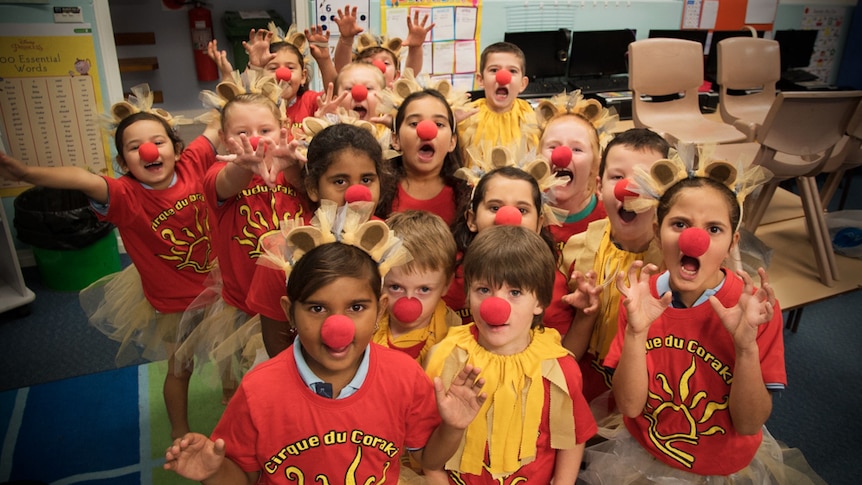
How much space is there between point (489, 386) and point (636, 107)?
3561mm

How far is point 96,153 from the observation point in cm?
408

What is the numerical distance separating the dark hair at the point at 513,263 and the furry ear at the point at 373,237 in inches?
11.5

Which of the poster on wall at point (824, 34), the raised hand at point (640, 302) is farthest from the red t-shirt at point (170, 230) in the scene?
the poster on wall at point (824, 34)

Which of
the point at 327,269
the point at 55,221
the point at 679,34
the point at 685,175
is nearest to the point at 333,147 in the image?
the point at 327,269

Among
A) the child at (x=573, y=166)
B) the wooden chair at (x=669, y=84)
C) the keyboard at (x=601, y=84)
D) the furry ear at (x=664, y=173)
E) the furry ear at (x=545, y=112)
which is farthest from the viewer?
the keyboard at (x=601, y=84)

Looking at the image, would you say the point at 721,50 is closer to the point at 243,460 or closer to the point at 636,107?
the point at 636,107

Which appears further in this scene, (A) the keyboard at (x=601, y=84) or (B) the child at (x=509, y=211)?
A: (A) the keyboard at (x=601, y=84)

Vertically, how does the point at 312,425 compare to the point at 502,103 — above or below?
below

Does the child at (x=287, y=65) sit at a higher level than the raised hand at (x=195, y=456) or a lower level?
higher

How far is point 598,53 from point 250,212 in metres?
4.48

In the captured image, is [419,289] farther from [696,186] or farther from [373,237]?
[696,186]

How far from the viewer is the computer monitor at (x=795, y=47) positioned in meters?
6.30

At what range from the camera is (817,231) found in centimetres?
373

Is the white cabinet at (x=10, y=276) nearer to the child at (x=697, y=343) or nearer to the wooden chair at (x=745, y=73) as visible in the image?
the child at (x=697, y=343)
